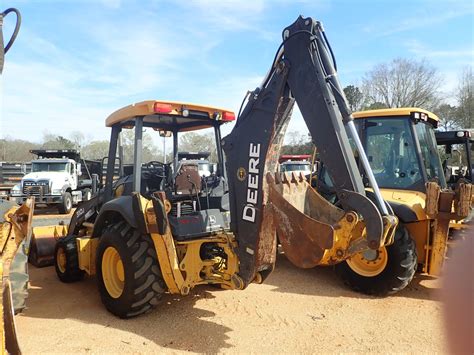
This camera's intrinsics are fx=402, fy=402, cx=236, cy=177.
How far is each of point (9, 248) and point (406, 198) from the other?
4.48 m

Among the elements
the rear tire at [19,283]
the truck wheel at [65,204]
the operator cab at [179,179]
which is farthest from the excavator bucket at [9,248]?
the truck wheel at [65,204]

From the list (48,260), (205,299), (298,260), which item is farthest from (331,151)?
(48,260)

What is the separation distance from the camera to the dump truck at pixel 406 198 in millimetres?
4793

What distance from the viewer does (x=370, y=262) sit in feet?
17.0

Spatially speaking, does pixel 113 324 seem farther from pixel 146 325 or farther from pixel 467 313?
pixel 467 313

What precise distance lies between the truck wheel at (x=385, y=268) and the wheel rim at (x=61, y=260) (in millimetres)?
3753

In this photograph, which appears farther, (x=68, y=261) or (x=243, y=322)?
(x=68, y=261)

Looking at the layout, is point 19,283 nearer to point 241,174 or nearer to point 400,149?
point 241,174

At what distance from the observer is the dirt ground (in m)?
3.63

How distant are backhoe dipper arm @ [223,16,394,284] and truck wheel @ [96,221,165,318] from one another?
0.96 m

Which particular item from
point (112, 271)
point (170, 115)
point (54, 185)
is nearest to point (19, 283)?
point (112, 271)

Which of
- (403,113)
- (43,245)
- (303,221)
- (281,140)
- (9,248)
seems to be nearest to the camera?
(9,248)

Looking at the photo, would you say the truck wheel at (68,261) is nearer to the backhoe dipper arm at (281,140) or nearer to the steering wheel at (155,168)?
the steering wheel at (155,168)

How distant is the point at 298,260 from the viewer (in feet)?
10.8
